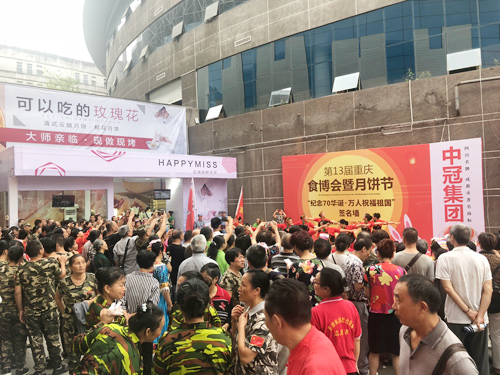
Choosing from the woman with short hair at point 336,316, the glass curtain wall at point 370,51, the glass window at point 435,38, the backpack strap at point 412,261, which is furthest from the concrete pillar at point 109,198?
the woman with short hair at point 336,316

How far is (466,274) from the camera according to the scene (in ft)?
11.7

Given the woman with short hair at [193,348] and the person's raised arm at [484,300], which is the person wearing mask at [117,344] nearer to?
the woman with short hair at [193,348]

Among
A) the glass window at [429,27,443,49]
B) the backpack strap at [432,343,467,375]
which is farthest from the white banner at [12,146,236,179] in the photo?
the backpack strap at [432,343,467,375]

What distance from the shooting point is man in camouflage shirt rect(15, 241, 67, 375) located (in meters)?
4.45

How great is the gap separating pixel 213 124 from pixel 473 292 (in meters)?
13.8

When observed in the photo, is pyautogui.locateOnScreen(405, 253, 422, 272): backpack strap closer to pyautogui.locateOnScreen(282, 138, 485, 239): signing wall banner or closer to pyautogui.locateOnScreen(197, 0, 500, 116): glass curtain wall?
pyautogui.locateOnScreen(282, 138, 485, 239): signing wall banner

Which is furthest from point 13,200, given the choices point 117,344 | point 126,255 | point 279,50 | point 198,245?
point 117,344

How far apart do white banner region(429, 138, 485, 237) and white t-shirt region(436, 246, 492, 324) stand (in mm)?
6476

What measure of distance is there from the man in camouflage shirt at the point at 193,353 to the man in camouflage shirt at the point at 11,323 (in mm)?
3300

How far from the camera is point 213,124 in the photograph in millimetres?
16281

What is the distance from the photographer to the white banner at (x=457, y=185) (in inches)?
367

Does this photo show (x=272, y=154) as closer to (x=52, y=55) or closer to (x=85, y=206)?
(x=85, y=206)

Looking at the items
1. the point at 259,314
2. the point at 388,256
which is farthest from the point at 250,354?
the point at 388,256

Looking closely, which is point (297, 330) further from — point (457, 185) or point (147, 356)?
point (457, 185)
